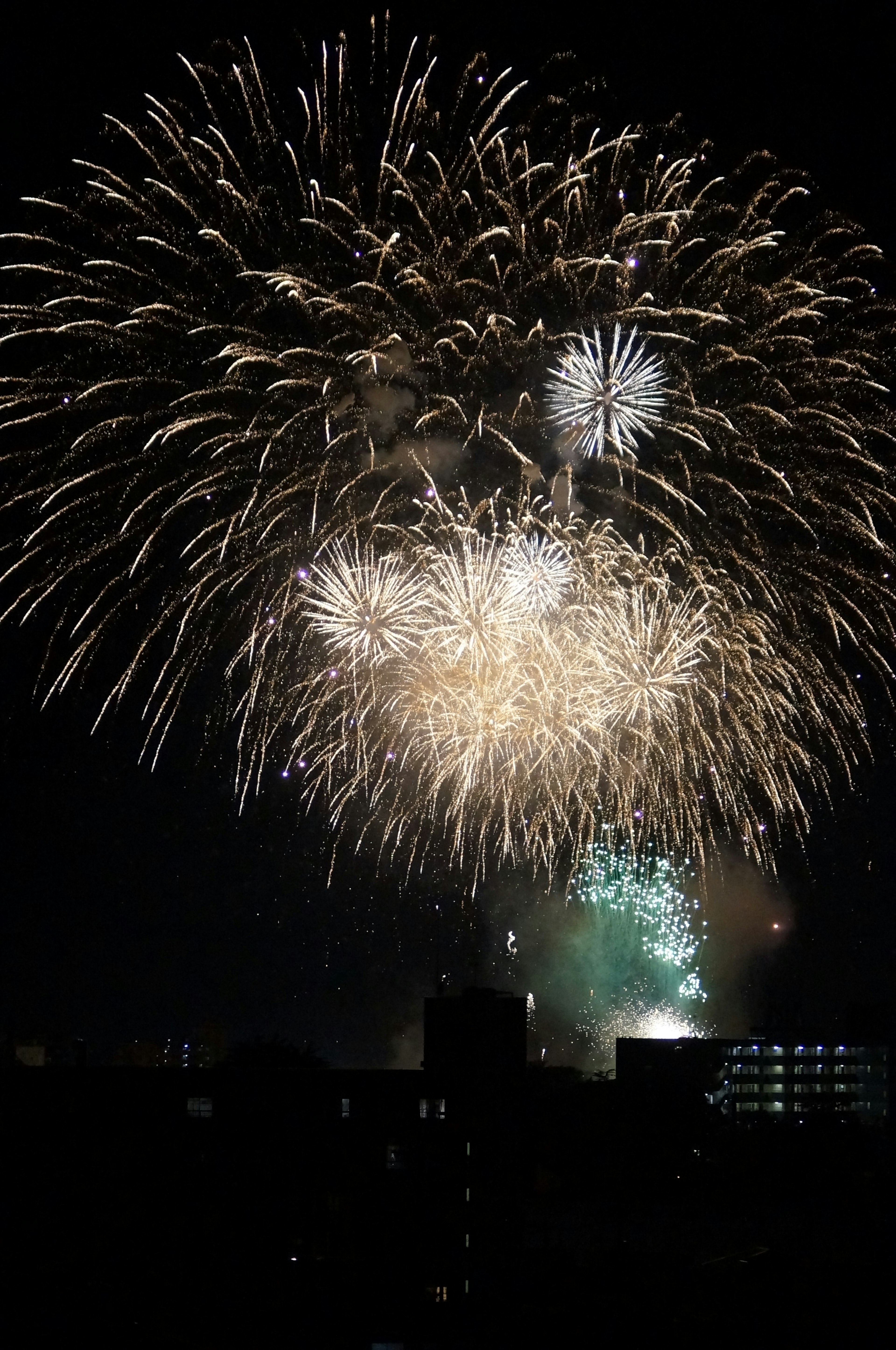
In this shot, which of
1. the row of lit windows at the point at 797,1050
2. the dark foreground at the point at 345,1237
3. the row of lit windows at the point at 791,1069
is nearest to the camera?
the dark foreground at the point at 345,1237

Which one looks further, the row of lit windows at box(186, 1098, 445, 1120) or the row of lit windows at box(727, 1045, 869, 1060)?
the row of lit windows at box(727, 1045, 869, 1060)

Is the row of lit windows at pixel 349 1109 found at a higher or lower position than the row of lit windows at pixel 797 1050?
lower

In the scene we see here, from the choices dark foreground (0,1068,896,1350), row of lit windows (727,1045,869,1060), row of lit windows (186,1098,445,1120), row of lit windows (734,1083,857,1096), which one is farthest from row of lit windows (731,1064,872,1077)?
row of lit windows (186,1098,445,1120)

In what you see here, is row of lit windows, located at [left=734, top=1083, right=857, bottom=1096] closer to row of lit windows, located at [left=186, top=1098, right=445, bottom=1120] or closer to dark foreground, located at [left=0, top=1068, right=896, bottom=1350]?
dark foreground, located at [left=0, top=1068, right=896, bottom=1350]

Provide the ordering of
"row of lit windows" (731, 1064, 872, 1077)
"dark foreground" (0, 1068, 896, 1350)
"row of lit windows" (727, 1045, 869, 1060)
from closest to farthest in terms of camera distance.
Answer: "dark foreground" (0, 1068, 896, 1350), "row of lit windows" (727, 1045, 869, 1060), "row of lit windows" (731, 1064, 872, 1077)

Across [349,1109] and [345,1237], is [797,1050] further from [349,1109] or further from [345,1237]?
[345,1237]

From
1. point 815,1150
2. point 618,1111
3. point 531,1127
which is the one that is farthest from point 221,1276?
point 815,1150

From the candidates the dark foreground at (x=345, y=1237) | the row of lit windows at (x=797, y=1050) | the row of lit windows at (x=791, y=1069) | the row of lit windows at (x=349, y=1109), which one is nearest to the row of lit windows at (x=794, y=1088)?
the row of lit windows at (x=791, y=1069)

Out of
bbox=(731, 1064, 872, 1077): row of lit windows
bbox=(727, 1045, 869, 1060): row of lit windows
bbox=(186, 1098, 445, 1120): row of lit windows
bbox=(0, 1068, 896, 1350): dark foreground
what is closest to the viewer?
bbox=(0, 1068, 896, 1350): dark foreground

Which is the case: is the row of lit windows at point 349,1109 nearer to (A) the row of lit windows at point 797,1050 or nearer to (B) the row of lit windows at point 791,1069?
(A) the row of lit windows at point 797,1050

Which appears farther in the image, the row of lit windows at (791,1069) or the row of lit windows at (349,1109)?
the row of lit windows at (791,1069)

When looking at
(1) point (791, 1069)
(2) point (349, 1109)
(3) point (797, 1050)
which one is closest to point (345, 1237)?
(2) point (349, 1109)
